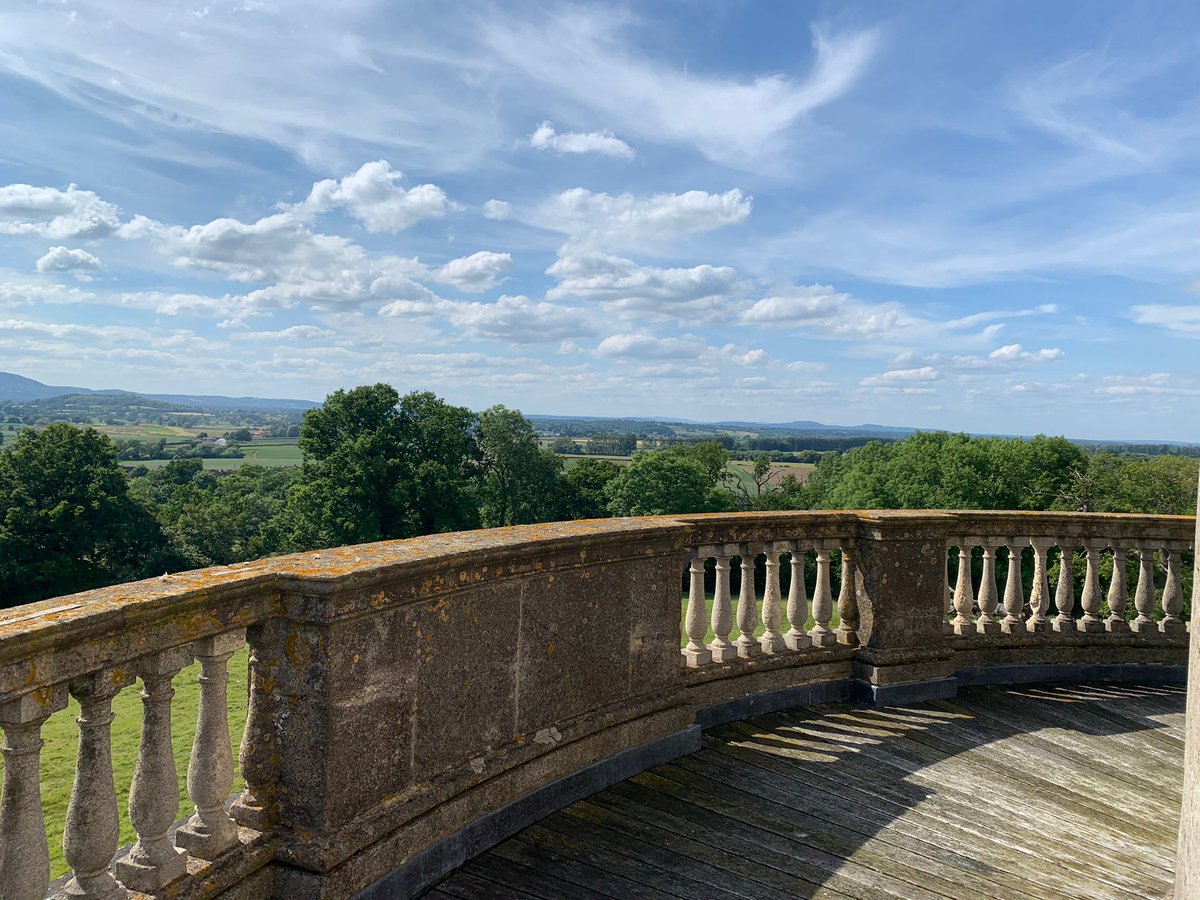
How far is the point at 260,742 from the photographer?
119 inches

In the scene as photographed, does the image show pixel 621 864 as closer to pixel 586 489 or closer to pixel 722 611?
pixel 722 611

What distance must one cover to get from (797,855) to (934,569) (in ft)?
10.1

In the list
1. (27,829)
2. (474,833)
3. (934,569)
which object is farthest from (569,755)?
(934,569)

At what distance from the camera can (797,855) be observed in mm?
3758

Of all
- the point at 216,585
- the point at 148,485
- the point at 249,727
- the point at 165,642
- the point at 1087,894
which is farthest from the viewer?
the point at 148,485

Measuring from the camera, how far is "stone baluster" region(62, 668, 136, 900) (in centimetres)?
235

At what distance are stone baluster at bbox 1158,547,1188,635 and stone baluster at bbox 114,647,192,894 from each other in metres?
7.31

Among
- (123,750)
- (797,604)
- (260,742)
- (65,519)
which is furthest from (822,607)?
(65,519)

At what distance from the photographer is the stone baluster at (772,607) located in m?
5.62

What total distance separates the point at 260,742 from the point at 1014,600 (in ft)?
19.4

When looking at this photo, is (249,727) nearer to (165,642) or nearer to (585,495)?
(165,642)

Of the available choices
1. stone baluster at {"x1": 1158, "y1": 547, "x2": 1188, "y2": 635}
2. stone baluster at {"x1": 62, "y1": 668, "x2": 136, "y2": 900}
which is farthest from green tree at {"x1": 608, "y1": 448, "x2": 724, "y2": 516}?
stone baluster at {"x1": 62, "y1": 668, "x2": 136, "y2": 900}

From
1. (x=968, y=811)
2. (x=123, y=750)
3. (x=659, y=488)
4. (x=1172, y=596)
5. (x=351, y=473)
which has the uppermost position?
(x=1172, y=596)

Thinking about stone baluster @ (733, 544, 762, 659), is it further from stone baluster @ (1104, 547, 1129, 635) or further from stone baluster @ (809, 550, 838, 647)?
stone baluster @ (1104, 547, 1129, 635)
